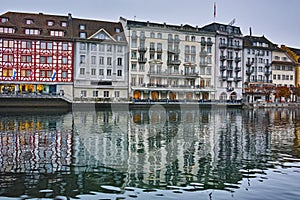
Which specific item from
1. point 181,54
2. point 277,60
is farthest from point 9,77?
point 277,60

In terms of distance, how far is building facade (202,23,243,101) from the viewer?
92.9 meters

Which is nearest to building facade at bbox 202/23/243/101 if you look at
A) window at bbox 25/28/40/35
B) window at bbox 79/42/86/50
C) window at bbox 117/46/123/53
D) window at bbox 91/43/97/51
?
window at bbox 117/46/123/53

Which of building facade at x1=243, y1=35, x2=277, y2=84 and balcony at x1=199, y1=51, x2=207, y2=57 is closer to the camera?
balcony at x1=199, y1=51, x2=207, y2=57

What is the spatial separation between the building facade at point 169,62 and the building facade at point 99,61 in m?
2.26

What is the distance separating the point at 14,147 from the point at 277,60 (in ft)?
313

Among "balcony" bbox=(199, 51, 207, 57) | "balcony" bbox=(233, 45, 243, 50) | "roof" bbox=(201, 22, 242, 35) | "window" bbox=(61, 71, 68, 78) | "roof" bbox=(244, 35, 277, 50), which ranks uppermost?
"roof" bbox=(201, 22, 242, 35)

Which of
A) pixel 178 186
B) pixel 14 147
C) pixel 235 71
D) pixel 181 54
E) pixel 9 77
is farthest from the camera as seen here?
pixel 235 71

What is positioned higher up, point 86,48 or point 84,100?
point 86,48

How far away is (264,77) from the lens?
4013 inches

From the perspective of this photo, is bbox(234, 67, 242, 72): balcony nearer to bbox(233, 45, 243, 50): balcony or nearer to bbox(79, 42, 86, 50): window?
bbox(233, 45, 243, 50): balcony

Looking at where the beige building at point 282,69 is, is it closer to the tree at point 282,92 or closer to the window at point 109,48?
the tree at point 282,92

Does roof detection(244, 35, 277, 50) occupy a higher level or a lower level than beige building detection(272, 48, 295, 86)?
higher

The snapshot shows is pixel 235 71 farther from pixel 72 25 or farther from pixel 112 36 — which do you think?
pixel 72 25

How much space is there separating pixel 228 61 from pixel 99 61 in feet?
114
